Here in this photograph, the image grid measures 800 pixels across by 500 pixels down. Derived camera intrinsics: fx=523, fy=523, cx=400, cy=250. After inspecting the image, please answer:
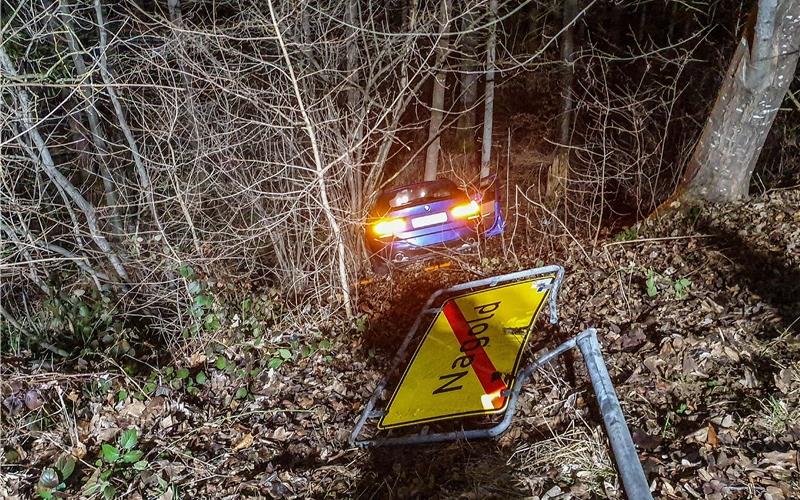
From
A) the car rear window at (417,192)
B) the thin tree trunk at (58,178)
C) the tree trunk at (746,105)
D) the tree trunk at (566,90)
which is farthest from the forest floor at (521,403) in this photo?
the tree trunk at (566,90)

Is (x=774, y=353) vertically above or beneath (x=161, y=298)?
beneath

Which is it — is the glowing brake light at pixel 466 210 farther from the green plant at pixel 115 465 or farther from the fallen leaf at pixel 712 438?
the green plant at pixel 115 465

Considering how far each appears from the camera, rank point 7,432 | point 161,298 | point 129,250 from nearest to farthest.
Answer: point 7,432, point 161,298, point 129,250

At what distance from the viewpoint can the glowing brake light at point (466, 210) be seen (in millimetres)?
7488

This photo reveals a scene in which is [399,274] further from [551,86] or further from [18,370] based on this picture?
[551,86]

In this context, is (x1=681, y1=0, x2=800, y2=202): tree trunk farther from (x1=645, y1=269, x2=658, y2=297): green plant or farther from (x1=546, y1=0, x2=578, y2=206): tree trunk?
(x1=546, y1=0, x2=578, y2=206): tree trunk

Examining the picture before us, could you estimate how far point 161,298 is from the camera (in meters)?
5.94

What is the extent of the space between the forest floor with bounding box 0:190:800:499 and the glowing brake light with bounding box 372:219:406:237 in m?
1.51

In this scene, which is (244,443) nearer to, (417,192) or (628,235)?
(628,235)

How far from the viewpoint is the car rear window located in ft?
28.1

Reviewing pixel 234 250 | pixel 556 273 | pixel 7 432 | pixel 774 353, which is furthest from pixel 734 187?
pixel 7 432

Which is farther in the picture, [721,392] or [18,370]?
[18,370]

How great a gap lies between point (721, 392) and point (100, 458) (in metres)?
4.57

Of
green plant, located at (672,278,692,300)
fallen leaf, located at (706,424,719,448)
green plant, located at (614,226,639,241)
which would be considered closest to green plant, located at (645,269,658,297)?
green plant, located at (672,278,692,300)
